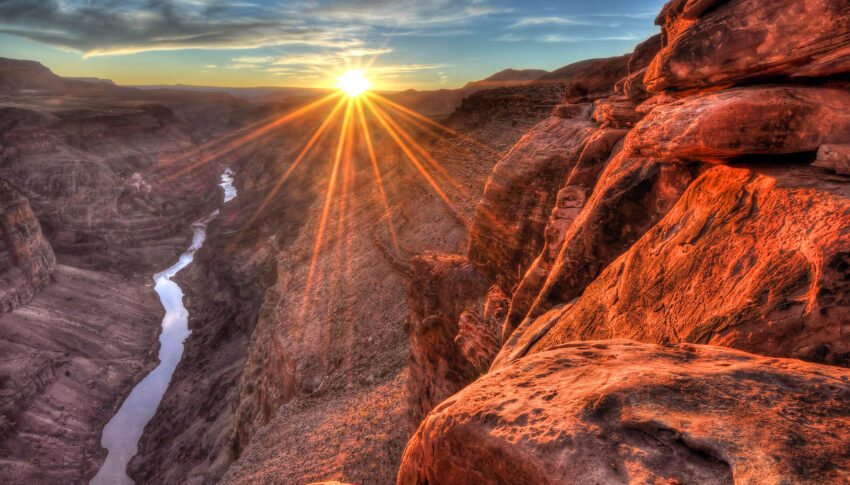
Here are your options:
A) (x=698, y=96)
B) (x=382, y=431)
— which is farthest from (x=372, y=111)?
(x=698, y=96)

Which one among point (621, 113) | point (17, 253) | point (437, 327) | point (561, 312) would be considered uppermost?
point (621, 113)

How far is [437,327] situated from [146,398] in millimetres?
42484

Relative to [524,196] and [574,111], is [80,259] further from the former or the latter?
[574,111]

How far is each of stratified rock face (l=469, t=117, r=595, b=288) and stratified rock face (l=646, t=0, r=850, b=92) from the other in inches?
217

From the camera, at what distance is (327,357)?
2620 centimetres

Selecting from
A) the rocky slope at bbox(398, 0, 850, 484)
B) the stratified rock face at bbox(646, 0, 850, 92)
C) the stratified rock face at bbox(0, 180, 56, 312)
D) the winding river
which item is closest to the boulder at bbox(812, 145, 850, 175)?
the rocky slope at bbox(398, 0, 850, 484)

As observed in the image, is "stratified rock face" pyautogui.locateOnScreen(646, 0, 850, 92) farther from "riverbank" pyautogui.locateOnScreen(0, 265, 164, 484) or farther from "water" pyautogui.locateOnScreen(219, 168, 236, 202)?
"water" pyautogui.locateOnScreen(219, 168, 236, 202)

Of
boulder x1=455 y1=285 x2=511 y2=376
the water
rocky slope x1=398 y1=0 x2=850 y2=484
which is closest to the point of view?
rocky slope x1=398 y1=0 x2=850 y2=484

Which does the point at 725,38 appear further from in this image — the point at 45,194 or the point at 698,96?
the point at 45,194

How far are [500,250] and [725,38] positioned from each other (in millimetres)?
8974

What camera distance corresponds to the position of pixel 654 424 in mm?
4020

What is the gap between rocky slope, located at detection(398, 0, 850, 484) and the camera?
12.6 ft

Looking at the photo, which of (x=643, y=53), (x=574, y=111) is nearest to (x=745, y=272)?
(x=643, y=53)

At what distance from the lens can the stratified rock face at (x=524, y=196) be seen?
12.7 m
